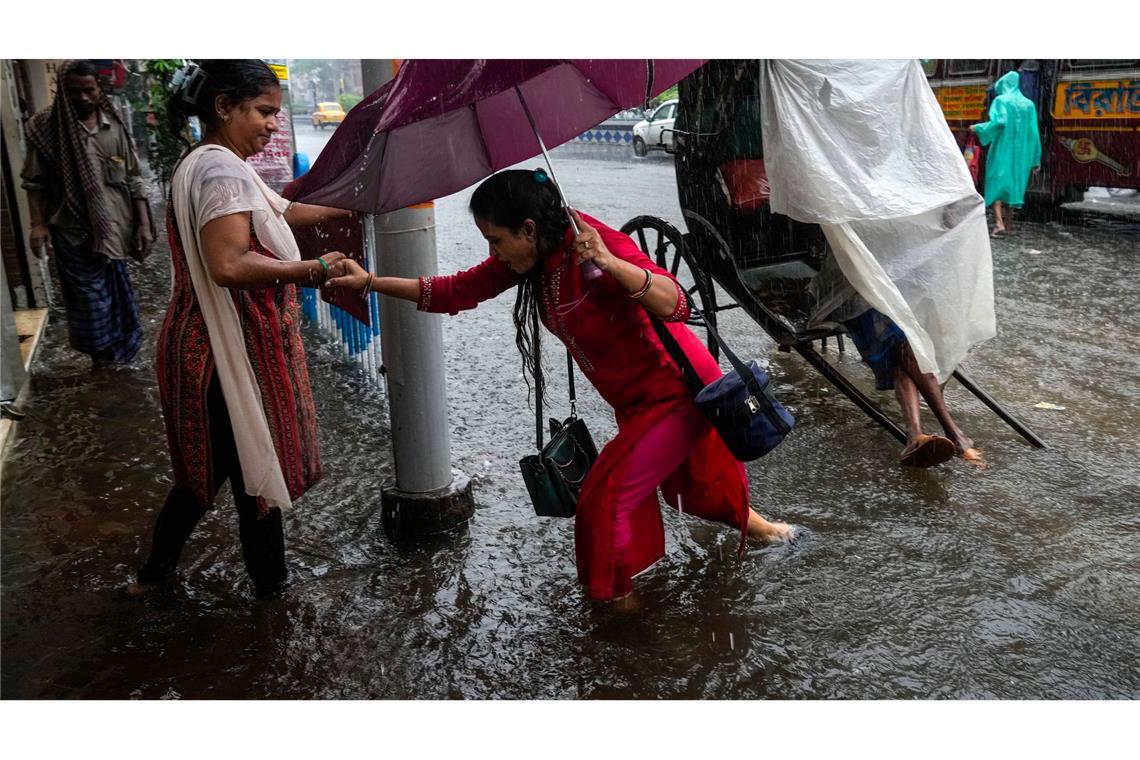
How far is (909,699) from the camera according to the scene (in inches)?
105

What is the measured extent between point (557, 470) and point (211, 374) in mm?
1087

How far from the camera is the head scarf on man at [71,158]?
17.1 feet

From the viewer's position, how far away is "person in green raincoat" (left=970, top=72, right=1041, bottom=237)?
401 inches

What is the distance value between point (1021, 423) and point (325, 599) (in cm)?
326

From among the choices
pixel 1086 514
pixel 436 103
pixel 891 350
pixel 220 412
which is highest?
pixel 436 103

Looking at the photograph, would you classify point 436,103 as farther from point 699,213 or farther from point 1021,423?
point 1021,423

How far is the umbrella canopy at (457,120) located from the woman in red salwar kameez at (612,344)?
268 millimetres

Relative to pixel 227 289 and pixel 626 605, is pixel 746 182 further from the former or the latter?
pixel 227 289

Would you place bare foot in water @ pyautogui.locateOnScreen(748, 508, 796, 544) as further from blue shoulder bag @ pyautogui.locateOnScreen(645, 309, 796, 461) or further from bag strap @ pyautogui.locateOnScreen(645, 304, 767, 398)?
bag strap @ pyautogui.locateOnScreen(645, 304, 767, 398)

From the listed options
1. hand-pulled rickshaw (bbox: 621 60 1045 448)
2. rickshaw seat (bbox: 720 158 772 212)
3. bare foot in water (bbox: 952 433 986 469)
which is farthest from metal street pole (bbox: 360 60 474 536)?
bare foot in water (bbox: 952 433 986 469)

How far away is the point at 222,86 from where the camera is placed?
2.70 metres

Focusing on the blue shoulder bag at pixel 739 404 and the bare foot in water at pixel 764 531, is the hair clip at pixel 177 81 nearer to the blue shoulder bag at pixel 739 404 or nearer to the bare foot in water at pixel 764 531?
the blue shoulder bag at pixel 739 404

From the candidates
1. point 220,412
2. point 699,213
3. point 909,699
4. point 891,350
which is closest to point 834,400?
point 891,350

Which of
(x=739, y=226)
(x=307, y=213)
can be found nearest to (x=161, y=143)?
(x=739, y=226)
